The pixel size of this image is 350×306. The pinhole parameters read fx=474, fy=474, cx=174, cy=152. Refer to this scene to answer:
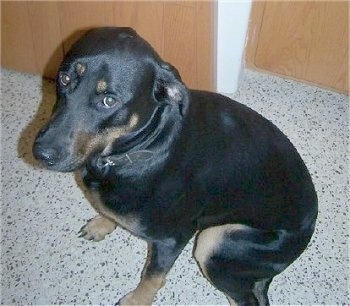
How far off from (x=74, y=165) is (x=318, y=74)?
176cm

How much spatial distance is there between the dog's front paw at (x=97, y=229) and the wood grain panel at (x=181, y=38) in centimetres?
88

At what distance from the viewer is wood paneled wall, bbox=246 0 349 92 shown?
2402 millimetres

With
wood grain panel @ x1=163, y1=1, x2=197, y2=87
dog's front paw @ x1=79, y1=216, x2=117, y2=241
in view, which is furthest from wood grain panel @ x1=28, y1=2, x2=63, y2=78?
dog's front paw @ x1=79, y1=216, x2=117, y2=241

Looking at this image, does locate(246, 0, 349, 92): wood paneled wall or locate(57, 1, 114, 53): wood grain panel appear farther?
locate(246, 0, 349, 92): wood paneled wall

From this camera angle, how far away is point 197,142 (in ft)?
4.93

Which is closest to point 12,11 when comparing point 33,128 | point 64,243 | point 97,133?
point 33,128

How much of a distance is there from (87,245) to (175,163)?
29.2 inches

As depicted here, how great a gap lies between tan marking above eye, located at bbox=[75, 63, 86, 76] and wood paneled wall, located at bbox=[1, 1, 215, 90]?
0.96 m

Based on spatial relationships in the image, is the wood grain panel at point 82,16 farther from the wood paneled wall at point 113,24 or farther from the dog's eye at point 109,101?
the dog's eye at point 109,101

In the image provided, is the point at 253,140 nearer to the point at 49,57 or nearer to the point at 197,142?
the point at 197,142

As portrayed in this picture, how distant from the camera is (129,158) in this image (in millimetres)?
1468

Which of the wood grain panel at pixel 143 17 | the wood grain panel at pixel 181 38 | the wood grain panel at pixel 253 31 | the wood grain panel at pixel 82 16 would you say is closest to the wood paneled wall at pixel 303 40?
the wood grain panel at pixel 253 31

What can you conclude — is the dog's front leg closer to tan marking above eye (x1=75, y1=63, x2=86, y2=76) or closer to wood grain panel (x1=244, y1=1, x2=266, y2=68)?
tan marking above eye (x1=75, y1=63, x2=86, y2=76)

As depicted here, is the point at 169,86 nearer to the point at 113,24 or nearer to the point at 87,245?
the point at 87,245
